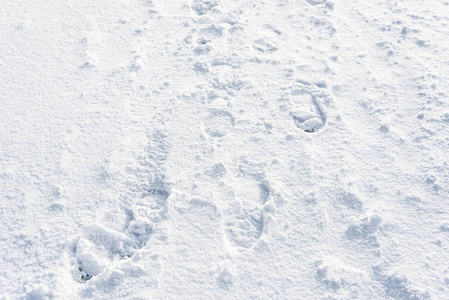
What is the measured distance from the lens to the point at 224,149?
222 centimetres

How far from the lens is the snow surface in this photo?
181 centimetres

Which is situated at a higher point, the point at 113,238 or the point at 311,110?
the point at 311,110

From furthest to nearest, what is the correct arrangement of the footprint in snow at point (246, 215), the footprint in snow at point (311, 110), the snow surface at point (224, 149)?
the footprint in snow at point (311, 110) → the footprint in snow at point (246, 215) → the snow surface at point (224, 149)

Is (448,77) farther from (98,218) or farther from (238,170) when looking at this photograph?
(98,218)

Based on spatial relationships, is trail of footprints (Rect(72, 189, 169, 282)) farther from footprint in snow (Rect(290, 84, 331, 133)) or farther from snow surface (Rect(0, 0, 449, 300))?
footprint in snow (Rect(290, 84, 331, 133))

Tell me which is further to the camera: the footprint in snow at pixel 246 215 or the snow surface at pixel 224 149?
the footprint in snow at pixel 246 215

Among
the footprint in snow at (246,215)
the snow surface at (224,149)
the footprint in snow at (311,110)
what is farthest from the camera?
the footprint in snow at (311,110)

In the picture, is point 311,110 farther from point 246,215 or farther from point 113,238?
point 113,238

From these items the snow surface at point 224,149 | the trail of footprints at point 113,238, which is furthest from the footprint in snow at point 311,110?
the trail of footprints at point 113,238

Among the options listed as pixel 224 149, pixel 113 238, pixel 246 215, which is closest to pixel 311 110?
pixel 224 149

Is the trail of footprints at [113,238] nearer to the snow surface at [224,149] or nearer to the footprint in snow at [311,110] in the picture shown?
the snow surface at [224,149]

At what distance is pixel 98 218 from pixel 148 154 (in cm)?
46

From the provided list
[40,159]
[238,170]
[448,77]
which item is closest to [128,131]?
[40,159]

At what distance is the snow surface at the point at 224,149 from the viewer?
5.94 ft
